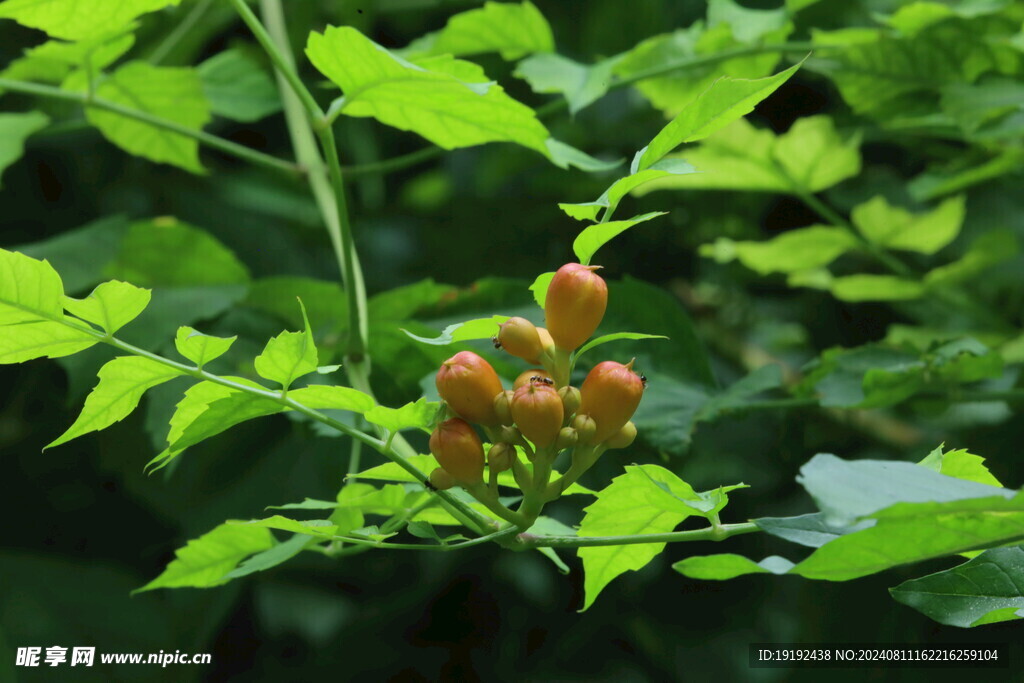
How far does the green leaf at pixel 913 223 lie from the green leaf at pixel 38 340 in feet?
2.52

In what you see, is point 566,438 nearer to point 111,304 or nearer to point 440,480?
point 440,480

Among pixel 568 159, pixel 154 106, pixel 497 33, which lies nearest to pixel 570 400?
pixel 568 159

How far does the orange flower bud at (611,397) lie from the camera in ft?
1.28

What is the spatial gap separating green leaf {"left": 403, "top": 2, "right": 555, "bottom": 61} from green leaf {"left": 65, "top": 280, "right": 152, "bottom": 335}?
398mm

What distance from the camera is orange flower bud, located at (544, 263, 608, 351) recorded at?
386 mm

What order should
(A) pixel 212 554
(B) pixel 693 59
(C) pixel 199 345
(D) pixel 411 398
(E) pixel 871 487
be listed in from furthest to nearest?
(B) pixel 693 59 < (D) pixel 411 398 < (A) pixel 212 554 < (C) pixel 199 345 < (E) pixel 871 487

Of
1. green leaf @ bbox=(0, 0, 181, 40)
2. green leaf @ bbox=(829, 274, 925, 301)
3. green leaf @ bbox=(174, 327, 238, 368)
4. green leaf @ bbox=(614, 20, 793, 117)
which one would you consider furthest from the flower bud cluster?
green leaf @ bbox=(829, 274, 925, 301)

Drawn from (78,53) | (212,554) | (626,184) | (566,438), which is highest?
(78,53)

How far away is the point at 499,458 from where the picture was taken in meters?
0.38

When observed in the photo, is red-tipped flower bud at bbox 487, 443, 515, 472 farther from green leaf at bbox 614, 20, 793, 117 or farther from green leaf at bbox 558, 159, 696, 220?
green leaf at bbox 614, 20, 793, 117

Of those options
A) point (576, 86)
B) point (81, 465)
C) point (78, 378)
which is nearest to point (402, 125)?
point (576, 86)

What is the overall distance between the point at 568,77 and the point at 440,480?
44cm

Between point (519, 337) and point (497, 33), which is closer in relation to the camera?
point (519, 337)

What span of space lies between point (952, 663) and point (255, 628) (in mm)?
632
